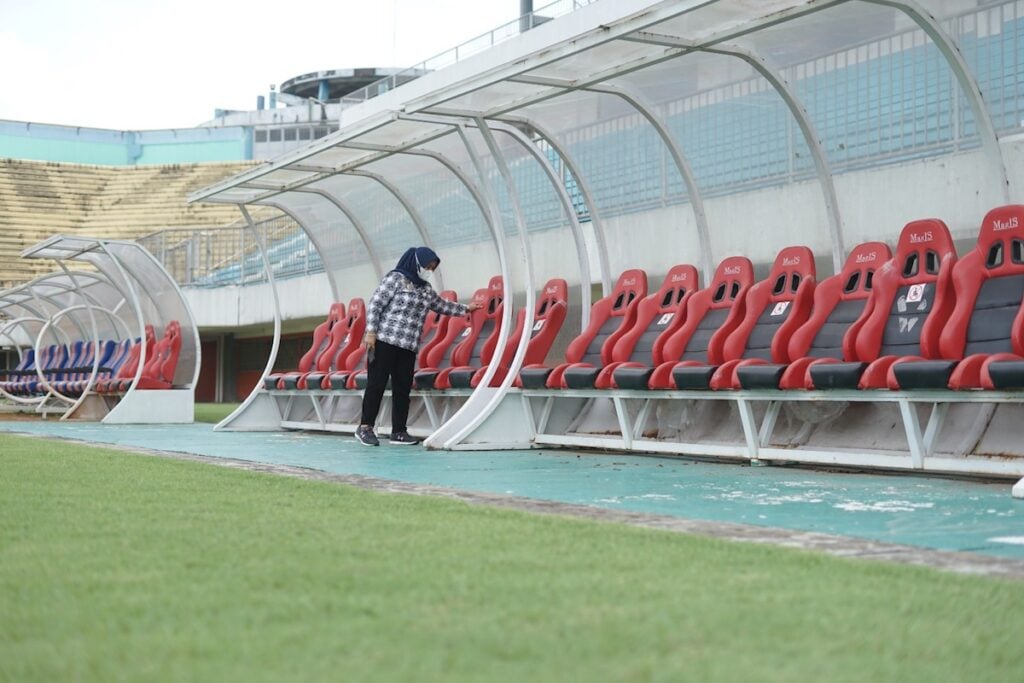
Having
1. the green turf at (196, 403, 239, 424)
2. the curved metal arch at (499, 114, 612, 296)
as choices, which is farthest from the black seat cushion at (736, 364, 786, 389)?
the green turf at (196, 403, 239, 424)

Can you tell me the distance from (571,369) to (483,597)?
6051 millimetres

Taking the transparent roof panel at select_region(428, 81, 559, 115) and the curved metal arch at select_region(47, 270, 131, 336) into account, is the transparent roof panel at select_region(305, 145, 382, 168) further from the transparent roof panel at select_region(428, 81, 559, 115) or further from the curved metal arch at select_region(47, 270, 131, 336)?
the curved metal arch at select_region(47, 270, 131, 336)

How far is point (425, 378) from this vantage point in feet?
34.4

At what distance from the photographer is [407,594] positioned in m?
2.86

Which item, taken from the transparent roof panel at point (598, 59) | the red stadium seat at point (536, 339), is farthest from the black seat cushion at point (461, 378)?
the transparent roof panel at point (598, 59)

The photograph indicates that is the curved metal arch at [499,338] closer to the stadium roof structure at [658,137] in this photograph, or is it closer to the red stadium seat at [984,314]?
the stadium roof structure at [658,137]

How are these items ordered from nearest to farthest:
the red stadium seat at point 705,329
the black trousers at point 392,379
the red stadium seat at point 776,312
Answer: the red stadium seat at point 776,312, the red stadium seat at point 705,329, the black trousers at point 392,379

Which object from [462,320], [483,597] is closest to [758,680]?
[483,597]

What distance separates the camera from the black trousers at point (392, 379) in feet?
33.0

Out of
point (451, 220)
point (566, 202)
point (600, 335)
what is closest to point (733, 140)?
point (566, 202)

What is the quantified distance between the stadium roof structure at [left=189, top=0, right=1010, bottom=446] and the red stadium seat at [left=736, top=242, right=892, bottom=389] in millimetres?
532

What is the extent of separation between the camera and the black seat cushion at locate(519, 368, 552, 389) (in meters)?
9.14

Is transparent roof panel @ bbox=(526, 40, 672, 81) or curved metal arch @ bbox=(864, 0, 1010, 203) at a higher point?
transparent roof panel @ bbox=(526, 40, 672, 81)

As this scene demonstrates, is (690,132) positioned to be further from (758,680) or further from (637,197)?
(758,680)
